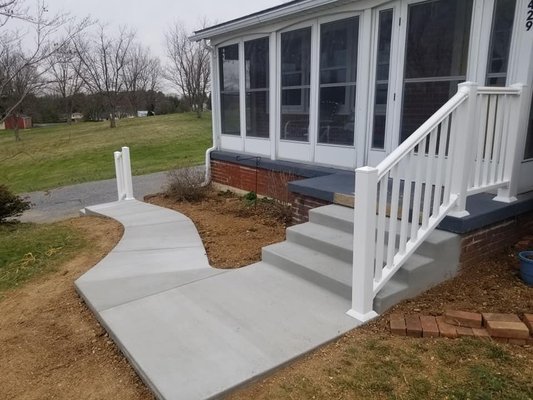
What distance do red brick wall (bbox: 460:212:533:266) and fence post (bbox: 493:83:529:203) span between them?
0.81ft

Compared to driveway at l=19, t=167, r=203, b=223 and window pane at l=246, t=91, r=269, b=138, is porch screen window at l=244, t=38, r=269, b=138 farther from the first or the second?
driveway at l=19, t=167, r=203, b=223

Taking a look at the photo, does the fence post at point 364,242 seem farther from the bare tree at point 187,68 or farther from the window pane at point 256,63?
the bare tree at point 187,68

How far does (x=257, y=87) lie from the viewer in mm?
6684

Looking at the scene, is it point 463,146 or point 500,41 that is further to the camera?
point 500,41

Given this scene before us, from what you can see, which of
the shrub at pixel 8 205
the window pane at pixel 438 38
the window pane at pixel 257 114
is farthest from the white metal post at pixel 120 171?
the window pane at pixel 438 38

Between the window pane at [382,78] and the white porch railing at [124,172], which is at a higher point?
the window pane at [382,78]

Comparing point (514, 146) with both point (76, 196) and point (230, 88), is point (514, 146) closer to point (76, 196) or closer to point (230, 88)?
point (230, 88)

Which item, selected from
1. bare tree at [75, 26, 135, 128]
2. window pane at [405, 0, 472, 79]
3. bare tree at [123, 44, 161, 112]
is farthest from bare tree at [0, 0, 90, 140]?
bare tree at [123, 44, 161, 112]

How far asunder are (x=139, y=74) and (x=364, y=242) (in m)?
41.4

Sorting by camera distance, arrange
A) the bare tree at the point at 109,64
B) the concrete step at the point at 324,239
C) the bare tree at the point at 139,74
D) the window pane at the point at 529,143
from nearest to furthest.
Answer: the concrete step at the point at 324,239, the window pane at the point at 529,143, the bare tree at the point at 109,64, the bare tree at the point at 139,74

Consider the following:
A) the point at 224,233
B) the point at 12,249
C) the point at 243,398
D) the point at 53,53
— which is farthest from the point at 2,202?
the point at 243,398

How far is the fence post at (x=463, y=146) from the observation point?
10.0ft

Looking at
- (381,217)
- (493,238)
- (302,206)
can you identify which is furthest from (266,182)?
(381,217)

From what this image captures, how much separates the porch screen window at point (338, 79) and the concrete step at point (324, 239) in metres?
1.82
